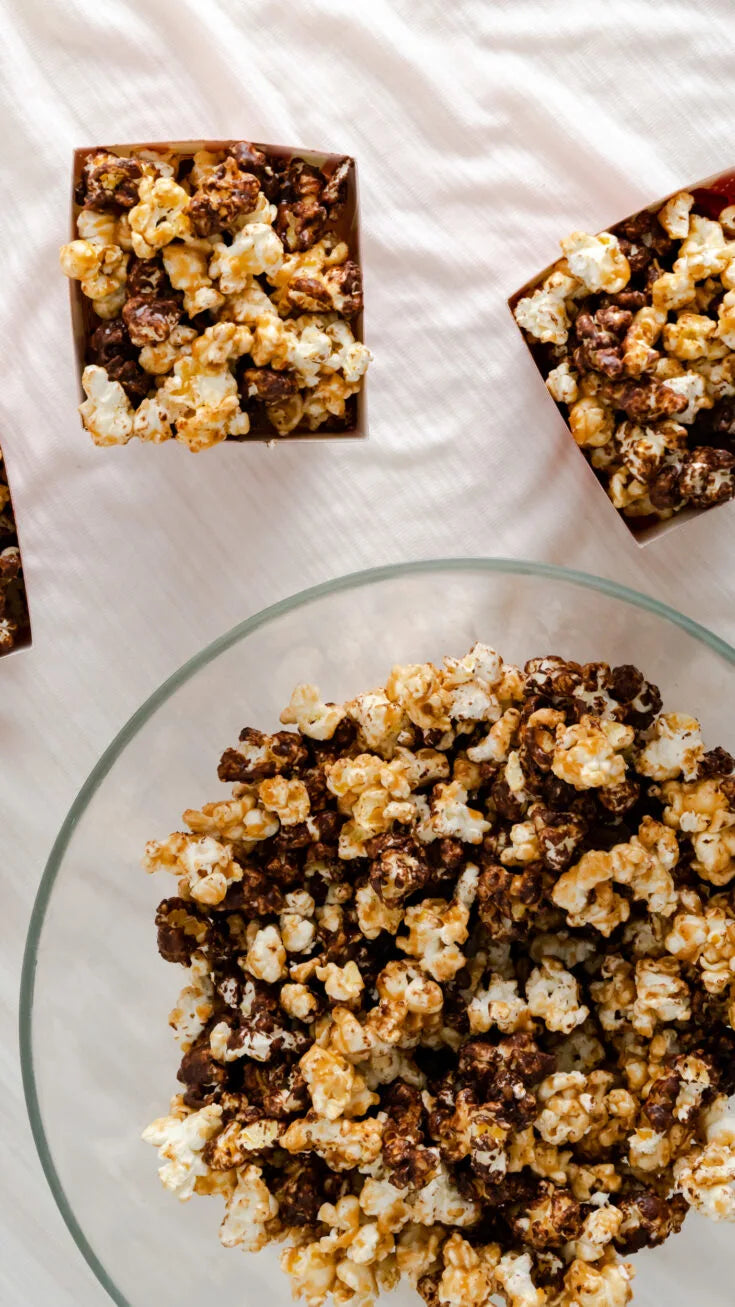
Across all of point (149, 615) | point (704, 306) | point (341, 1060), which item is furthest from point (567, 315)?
point (341, 1060)

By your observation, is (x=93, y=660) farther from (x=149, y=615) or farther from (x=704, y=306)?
(x=704, y=306)

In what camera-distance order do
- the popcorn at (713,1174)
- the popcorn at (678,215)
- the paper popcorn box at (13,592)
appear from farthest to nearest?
the paper popcorn box at (13,592), the popcorn at (678,215), the popcorn at (713,1174)

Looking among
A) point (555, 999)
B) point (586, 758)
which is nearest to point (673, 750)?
point (586, 758)

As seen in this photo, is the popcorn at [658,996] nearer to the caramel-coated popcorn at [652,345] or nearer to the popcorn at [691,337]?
the caramel-coated popcorn at [652,345]

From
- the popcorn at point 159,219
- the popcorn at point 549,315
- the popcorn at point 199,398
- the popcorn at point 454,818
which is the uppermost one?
the popcorn at point 549,315

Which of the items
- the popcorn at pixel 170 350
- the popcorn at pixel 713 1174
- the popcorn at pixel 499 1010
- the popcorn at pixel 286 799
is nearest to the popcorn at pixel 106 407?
the popcorn at pixel 170 350

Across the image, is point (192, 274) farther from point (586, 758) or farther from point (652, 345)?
point (586, 758)
